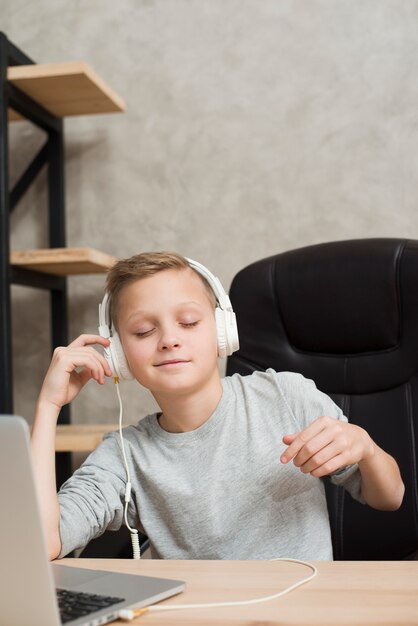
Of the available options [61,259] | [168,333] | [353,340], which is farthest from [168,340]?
[61,259]

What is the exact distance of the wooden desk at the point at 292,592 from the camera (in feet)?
2.35

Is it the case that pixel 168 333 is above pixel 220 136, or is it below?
below

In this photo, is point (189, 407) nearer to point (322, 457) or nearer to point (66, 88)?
point (322, 457)

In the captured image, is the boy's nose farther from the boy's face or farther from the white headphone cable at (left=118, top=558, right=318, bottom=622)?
the white headphone cable at (left=118, top=558, right=318, bottom=622)

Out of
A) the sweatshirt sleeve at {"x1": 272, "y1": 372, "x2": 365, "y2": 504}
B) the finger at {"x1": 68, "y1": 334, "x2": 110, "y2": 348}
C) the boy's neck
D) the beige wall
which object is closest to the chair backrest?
the sweatshirt sleeve at {"x1": 272, "y1": 372, "x2": 365, "y2": 504}

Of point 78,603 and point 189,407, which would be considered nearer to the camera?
point 78,603

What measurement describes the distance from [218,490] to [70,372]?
312 millimetres

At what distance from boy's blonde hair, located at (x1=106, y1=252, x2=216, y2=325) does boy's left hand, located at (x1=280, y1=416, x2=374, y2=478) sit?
43 cm

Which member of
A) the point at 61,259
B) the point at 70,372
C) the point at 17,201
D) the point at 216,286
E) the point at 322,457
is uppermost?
the point at 17,201

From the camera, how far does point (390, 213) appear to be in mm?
2301

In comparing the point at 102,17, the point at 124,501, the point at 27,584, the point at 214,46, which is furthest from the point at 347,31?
the point at 27,584

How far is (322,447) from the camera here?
101 centimetres

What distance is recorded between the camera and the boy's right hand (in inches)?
49.2

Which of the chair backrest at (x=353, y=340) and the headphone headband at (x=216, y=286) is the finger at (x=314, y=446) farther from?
the chair backrest at (x=353, y=340)
